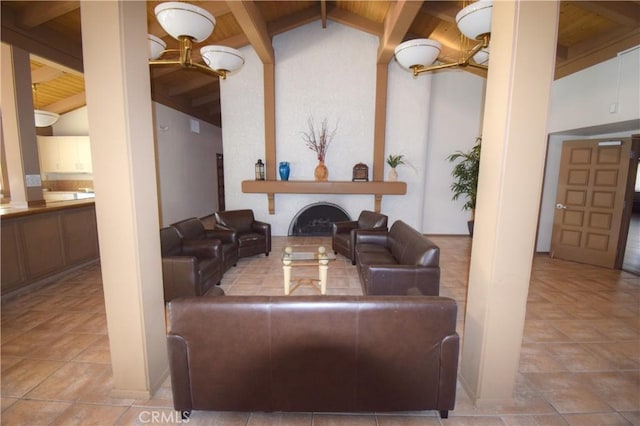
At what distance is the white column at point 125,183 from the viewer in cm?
160

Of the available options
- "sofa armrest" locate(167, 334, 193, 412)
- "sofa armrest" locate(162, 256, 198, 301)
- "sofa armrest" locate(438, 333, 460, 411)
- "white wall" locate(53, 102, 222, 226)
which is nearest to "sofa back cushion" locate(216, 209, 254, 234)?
"sofa armrest" locate(162, 256, 198, 301)

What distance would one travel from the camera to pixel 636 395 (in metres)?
2.00

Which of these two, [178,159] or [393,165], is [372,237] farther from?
[178,159]

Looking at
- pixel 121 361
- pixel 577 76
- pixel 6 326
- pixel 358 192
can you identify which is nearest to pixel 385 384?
pixel 121 361

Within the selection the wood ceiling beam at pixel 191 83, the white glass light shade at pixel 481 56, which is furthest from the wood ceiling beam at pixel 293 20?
the white glass light shade at pixel 481 56

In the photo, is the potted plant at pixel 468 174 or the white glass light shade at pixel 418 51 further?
the potted plant at pixel 468 174

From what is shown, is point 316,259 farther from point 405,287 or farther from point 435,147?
point 435,147

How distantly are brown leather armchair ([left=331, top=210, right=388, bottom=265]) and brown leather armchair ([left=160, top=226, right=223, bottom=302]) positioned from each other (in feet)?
6.16

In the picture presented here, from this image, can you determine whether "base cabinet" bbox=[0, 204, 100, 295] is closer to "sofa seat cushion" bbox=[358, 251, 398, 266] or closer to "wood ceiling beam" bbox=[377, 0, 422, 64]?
"sofa seat cushion" bbox=[358, 251, 398, 266]

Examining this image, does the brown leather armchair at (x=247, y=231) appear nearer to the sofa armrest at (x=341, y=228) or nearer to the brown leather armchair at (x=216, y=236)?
the brown leather armchair at (x=216, y=236)

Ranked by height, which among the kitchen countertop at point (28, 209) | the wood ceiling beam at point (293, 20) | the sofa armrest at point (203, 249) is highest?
the wood ceiling beam at point (293, 20)

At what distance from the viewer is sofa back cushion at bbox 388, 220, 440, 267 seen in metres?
2.86

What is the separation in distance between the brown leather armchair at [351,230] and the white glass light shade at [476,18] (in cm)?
274

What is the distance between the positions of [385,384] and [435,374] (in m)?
0.29
